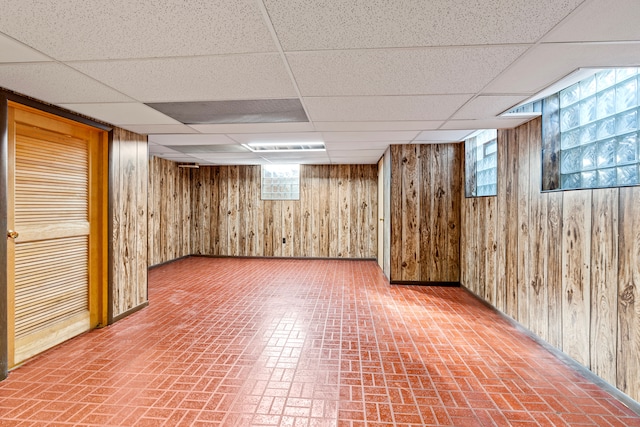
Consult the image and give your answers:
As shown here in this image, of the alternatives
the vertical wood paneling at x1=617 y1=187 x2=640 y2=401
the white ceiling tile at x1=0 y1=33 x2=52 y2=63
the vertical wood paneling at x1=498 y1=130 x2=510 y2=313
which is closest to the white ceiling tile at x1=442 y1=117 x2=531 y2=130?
the vertical wood paneling at x1=498 y1=130 x2=510 y2=313

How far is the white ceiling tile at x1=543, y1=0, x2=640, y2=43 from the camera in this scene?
130cm

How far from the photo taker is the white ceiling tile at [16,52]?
1582mm

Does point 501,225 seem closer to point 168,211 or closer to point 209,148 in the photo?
point 209,148

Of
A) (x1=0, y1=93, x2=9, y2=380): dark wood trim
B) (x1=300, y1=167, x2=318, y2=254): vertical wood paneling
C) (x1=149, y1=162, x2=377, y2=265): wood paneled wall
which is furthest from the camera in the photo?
(x1=300, y1=167, x2=318, y2=254): vertical wood paneling

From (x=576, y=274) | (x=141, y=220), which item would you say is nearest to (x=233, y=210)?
(x=141, y=220)

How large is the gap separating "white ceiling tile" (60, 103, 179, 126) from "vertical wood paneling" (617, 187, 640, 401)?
364 centimetres

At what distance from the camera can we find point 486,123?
3182 mm

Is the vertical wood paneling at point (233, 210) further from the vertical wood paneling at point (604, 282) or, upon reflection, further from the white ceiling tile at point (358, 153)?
the vertical wood paneling at point (604, 282)

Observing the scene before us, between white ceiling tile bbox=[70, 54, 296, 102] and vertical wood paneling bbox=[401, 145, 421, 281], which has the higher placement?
white ceiling tile bbox=[70, 54, 296, 102]

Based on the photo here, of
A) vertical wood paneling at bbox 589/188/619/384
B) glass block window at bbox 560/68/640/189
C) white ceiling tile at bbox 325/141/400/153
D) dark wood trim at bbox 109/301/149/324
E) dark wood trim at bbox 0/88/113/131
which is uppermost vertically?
white ceiling tile at bbox 325/141/400/153

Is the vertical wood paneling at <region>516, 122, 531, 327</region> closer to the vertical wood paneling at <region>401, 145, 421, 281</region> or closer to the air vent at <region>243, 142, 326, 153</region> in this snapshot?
the vertical wood paneling at <region>401, 145, 421, 281</region>

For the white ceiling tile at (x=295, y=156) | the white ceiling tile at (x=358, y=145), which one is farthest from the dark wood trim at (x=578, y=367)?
the white ceiling tile at (x=295, y=156)

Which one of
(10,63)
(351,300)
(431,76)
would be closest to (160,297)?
(351,300)

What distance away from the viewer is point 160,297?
4.17 meters
